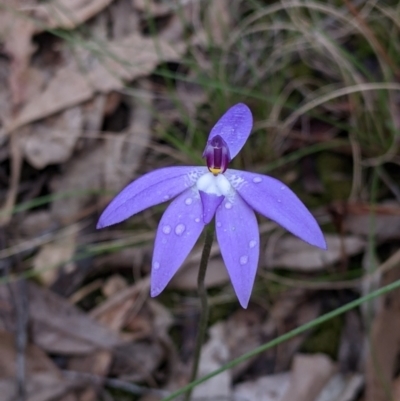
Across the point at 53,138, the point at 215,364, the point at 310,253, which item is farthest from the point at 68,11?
the point at 215,364

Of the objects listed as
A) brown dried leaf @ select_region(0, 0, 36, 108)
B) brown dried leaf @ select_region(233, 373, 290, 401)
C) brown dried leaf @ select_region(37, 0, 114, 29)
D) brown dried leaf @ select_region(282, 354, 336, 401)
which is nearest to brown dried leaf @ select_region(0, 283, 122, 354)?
brown dried leaf @ select_region(233, 373, 290, 401)

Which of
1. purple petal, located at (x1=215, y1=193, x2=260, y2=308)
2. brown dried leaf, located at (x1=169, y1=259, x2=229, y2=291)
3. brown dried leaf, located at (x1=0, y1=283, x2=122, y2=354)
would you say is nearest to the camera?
purple petal, located at (x1=215, y1=193, x2=260, y2=308)

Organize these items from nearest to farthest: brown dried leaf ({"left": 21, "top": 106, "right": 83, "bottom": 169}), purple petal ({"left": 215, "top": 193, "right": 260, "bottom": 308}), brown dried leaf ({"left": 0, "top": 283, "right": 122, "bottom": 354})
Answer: purple petal ({"left": 215, "top": 193, "right": 260, "bottom": 308})
brown dried leaf ({"left": 0, "top": 283, "right": 122, "bottom": 354})
brown dried leaf ({"left": 21, "top": 106, "right": 83, "bottom": 169})

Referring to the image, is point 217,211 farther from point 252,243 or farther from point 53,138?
point 53,138

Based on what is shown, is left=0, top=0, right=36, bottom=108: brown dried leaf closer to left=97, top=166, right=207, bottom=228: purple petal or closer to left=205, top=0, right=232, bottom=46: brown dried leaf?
left=205, top=0, right=232, bottom=46: brown dried leaf

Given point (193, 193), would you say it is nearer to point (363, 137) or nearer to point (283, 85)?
point (363, 137)

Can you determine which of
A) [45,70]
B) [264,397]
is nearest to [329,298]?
[264,397]

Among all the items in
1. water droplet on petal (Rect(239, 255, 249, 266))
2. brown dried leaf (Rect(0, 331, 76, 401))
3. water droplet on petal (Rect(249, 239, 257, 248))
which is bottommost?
brown dried leaf (Rect(0, 331, 76, 401))
